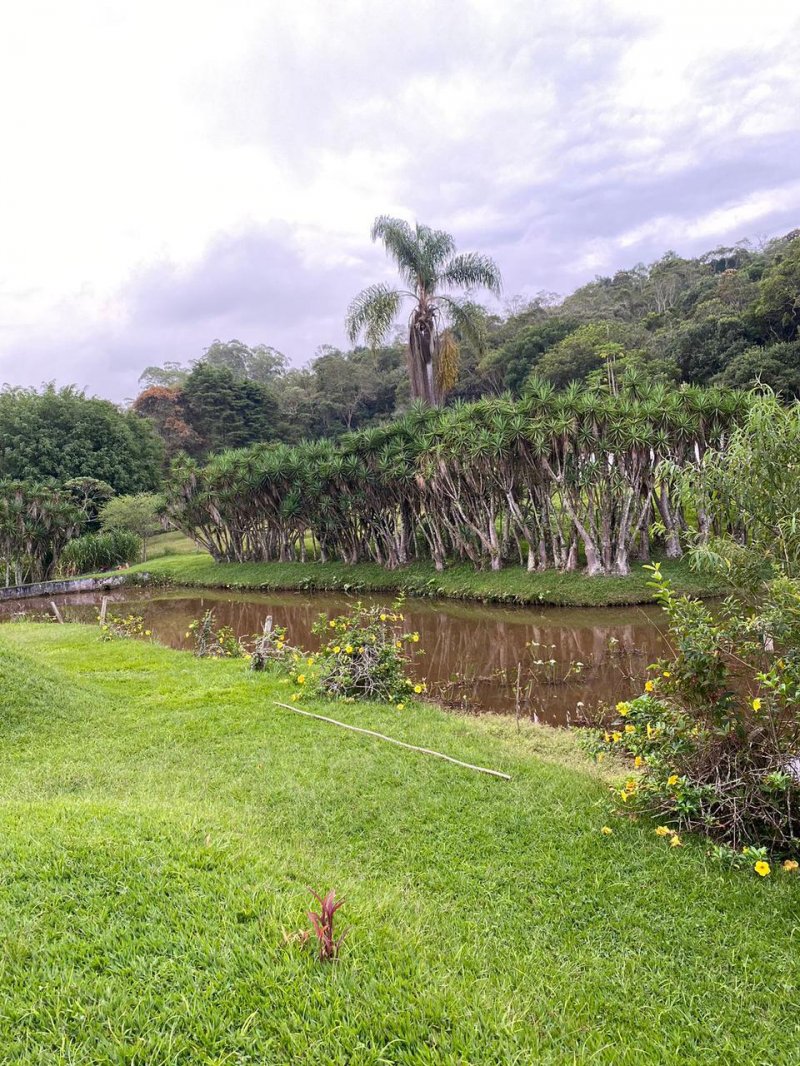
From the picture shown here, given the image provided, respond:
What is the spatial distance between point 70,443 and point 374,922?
40241 millimetres

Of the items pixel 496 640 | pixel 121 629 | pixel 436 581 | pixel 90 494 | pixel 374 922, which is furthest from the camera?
pixel 90 494

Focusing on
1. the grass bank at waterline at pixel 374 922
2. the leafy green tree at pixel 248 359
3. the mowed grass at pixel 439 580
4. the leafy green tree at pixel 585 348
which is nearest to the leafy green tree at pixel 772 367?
the leafy green tree at pixel 585 348

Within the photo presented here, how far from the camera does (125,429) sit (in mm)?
40188

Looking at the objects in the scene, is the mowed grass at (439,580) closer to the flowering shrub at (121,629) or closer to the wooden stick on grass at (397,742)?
the wooden stick on grass at (397,742)

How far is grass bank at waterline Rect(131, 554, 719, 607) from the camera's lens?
17109mm

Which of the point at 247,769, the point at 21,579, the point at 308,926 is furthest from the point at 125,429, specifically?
the point at 308,926

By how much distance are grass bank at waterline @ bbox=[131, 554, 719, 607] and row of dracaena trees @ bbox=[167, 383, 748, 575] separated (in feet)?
2.37

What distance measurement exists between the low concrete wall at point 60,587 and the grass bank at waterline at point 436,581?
1.45 meters

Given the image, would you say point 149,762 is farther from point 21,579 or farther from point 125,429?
point 125,429

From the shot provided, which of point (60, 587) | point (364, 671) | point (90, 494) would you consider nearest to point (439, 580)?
point (364, 671)

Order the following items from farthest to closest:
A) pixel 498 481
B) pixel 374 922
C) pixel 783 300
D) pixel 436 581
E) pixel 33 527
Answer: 1. pixel 33 527
2. pixel 783 300
3. pixel 436 581
4. pixel 498 481
5. pixel 374 922

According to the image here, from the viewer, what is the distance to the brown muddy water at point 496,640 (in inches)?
380

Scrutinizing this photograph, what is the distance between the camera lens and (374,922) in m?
3.21

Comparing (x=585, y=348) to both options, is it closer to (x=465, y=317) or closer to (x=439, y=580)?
(x=465, y=317)
